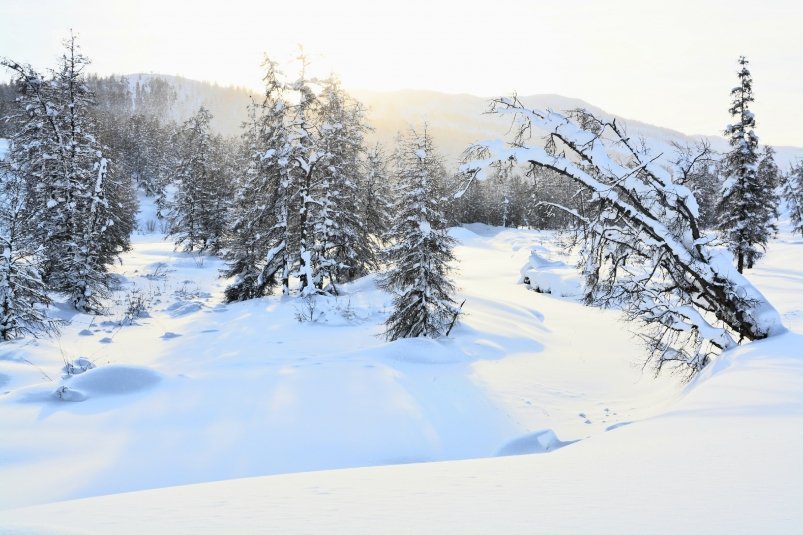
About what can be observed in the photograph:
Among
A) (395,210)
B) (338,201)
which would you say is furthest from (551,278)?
(338,201)

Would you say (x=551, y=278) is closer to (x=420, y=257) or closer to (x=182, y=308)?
(x=420, y=257)

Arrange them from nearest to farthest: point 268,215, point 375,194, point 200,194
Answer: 1. point 268,215
2. point 375,194
3. point 200,194

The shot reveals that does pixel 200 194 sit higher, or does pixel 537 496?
pixel 200 194

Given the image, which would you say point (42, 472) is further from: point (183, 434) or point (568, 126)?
point (568, 126)

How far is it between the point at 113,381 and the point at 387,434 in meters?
4.19

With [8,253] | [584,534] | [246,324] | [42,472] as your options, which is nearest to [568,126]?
[584,534]

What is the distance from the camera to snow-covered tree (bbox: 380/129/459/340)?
13648 millimetres

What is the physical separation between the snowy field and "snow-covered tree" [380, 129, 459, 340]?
96 cm

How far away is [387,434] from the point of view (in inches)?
245

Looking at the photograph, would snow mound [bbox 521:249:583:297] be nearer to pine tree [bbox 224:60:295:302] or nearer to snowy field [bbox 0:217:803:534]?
snowy field [bbox 0:217:803:534]

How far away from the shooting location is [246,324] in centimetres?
1543

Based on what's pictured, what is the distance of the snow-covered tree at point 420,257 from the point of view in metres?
13.6

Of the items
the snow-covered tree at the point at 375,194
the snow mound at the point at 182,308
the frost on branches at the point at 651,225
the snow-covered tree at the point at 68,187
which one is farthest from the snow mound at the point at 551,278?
the snow-covered tree at the point at 68,187

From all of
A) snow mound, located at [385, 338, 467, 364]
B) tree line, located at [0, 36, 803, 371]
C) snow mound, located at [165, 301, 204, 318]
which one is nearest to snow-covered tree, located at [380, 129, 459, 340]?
tree line, located at [0, 36, 803, 371]
